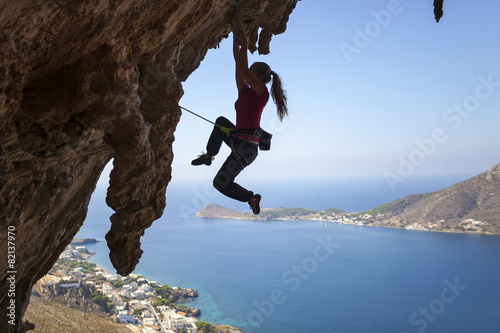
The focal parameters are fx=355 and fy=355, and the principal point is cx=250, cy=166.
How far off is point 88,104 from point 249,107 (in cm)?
187

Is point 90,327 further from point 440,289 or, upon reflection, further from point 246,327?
point 440,289

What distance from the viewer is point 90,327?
1606 cm

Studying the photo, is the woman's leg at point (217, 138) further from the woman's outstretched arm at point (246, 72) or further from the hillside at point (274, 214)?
the hillside at point (274, 214)

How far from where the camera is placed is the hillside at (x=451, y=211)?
173ft

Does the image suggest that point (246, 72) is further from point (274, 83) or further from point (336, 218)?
point (336, 218)

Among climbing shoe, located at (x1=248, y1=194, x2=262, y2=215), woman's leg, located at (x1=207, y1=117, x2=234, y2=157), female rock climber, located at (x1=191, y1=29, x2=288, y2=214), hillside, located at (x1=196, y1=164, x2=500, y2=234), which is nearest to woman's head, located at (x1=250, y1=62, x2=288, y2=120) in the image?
female rock climber, located at (x1=191, y1=29, x2=288, y2=214)

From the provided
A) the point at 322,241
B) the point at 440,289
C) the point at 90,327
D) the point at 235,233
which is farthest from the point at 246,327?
the point at 235,233

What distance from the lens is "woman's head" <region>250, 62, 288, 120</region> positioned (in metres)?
4.12

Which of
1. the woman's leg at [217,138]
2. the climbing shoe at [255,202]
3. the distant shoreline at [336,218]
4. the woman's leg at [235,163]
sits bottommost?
the climbing shoe at [255,202]

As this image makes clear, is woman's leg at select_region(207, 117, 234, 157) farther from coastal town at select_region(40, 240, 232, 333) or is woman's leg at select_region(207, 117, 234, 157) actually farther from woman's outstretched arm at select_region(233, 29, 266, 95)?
coastal town at select_region(40, 240, 232, 333)

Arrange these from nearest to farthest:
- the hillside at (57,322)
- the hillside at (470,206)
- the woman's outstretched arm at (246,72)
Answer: the woman's outstretched arm at (246,72) → the hillside at (57,322) → the hillside at (470,206)

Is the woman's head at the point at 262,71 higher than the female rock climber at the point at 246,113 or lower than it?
higher

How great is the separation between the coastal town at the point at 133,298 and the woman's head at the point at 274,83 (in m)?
20.1

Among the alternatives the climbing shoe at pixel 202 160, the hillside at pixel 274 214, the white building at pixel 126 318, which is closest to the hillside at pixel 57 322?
the white building at pixel 126 318
